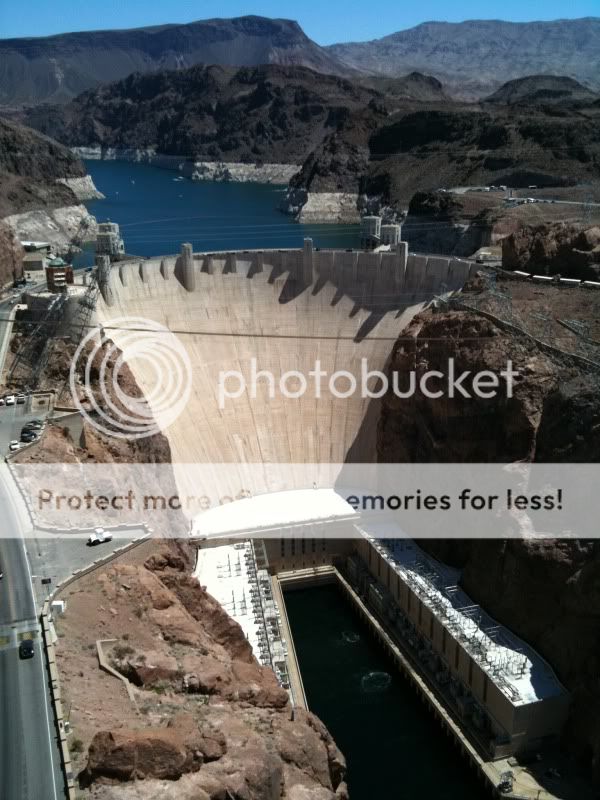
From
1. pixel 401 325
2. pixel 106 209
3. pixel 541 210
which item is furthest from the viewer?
pixel 106 209

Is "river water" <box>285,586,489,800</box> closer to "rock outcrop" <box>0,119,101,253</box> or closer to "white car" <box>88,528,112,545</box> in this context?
"white car" <box>88,528,112,545</box>

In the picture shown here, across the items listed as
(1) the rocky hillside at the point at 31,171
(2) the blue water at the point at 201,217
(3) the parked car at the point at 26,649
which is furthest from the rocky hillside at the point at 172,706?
(1) the rocky hillside at the point at 31,171

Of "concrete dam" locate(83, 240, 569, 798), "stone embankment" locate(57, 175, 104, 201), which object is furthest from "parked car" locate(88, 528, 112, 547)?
"stone embankment" locate(57, 175, 104, 201)

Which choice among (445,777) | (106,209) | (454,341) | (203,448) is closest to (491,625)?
(445,777)

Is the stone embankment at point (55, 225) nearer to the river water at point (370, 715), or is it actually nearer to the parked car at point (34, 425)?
the parked car at point (34, 425)

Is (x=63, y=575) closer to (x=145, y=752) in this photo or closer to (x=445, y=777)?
(x=145, y=752)

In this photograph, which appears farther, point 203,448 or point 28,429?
point 203,448

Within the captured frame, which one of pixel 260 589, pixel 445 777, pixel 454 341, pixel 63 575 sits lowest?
pixel 445 777
